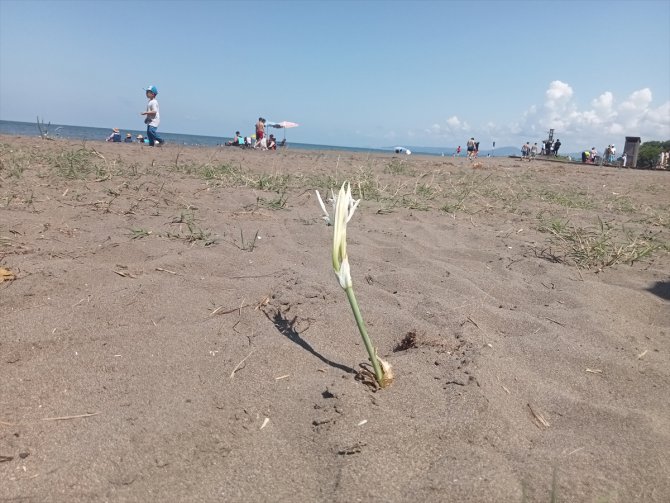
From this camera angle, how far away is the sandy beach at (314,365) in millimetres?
1106

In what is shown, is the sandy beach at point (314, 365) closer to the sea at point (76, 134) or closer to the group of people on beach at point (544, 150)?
the sea at point (76, 134)

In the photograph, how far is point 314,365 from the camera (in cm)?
157

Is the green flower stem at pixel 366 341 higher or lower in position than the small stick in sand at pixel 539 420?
higher

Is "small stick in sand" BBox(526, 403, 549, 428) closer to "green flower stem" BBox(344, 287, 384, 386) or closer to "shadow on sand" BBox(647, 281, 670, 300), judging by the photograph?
"green flower stem" BBox(344, 287, 384, 386)

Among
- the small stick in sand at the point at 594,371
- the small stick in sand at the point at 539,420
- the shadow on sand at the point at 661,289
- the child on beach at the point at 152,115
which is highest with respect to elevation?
the child on beach at the point at 152,115

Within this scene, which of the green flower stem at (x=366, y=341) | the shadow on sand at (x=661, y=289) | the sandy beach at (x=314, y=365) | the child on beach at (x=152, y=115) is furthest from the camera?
the child on beach at (x=152, y=115)

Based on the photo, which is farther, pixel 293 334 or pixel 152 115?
pixel 152 115

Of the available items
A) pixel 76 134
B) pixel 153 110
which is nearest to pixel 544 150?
pixel 153 110

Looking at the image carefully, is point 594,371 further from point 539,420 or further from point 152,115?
point 152,115

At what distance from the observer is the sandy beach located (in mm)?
1106

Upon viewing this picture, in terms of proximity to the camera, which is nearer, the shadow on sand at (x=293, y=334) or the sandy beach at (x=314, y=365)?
the sandy beach at (x=314, y=365)

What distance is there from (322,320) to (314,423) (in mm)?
591

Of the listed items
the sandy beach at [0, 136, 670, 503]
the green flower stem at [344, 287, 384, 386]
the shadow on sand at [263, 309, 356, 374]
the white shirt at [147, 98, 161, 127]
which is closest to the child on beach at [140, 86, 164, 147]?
the white shirt at [147, 98, 161, 127]

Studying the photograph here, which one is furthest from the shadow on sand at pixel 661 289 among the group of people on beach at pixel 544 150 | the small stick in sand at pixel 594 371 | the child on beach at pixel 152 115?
the group of people on beach at pixel 544 150
